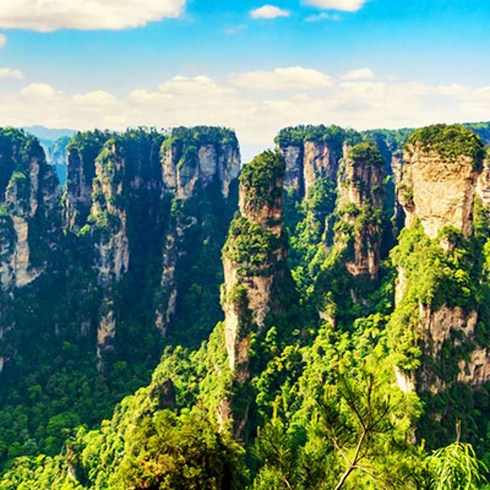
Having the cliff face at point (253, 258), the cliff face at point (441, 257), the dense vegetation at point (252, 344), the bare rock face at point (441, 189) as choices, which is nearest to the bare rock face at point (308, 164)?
the dense vegetation at point (252, 344)

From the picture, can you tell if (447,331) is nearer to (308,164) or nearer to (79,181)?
(308,164)

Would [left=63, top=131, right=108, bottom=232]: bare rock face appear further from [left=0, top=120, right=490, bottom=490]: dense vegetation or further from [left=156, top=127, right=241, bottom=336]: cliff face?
[left=156, top=127, right=241, bottom=336]: cliff face

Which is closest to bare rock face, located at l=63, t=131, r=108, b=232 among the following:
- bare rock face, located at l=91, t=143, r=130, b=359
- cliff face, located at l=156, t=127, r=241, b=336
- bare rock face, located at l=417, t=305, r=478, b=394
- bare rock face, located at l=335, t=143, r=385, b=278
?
bare rock face, located at l=91, t=143, r=130, b=359

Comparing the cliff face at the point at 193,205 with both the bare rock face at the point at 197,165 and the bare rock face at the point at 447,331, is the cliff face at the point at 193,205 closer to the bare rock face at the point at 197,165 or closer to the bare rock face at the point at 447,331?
the bare rock face at the point at 197,165

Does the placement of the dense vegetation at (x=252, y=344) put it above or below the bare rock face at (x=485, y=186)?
below

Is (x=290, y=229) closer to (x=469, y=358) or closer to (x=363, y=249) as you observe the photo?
(x=363, y=249)

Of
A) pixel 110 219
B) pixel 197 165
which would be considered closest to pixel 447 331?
pixel 110 219

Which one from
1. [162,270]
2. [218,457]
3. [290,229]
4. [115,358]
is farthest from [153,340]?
[218,457]

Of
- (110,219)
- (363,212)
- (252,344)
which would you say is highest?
(363,212)
